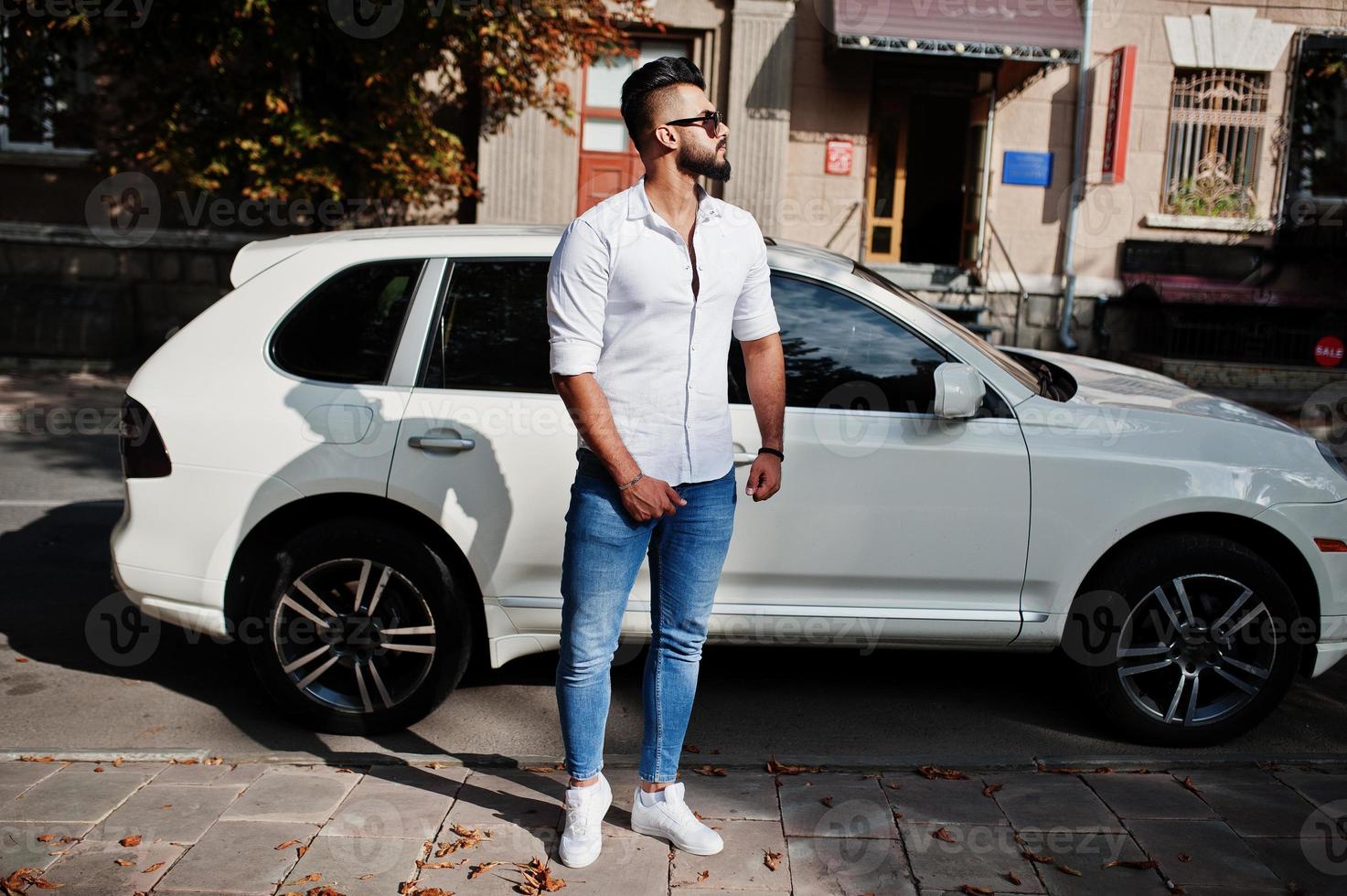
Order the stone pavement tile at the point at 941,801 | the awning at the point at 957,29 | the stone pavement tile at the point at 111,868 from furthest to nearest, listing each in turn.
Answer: the awning at the point at 957,29, the stone pavement tile at the point at 941,801, the stone pavement tile at the point at 111,868

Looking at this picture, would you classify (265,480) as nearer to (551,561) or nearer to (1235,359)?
(551,561)

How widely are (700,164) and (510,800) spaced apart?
6.41 ft

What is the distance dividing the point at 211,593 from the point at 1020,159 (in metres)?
13.8

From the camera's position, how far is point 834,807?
3.61 metres

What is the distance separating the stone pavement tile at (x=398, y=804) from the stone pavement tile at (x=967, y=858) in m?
1.34

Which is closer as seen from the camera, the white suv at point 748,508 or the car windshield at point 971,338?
the white suv at point 748,508

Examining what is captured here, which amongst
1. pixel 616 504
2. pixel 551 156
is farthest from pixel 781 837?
pixel 551 156

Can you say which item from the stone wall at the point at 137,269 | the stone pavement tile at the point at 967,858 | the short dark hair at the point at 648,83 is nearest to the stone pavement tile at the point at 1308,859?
the stone pavement tile at the point at 967,858

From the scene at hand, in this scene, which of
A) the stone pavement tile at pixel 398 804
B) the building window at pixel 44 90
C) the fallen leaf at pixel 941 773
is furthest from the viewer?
the building window at pixel 44 90

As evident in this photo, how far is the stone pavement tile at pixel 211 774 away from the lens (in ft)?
12.3

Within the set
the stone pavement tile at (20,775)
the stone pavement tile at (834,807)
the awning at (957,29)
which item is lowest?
the stone pavement tile at (20,775)

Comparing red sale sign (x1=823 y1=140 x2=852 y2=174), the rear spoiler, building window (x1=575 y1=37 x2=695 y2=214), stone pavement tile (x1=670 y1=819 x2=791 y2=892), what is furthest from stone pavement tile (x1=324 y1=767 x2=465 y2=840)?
red sale sign (x1=823 y1=140 x2=852 y2=174)

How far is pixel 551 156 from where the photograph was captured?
1548 cm

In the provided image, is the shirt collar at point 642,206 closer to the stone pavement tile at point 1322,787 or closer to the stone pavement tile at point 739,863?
the stone pavement tile at point 739,863
